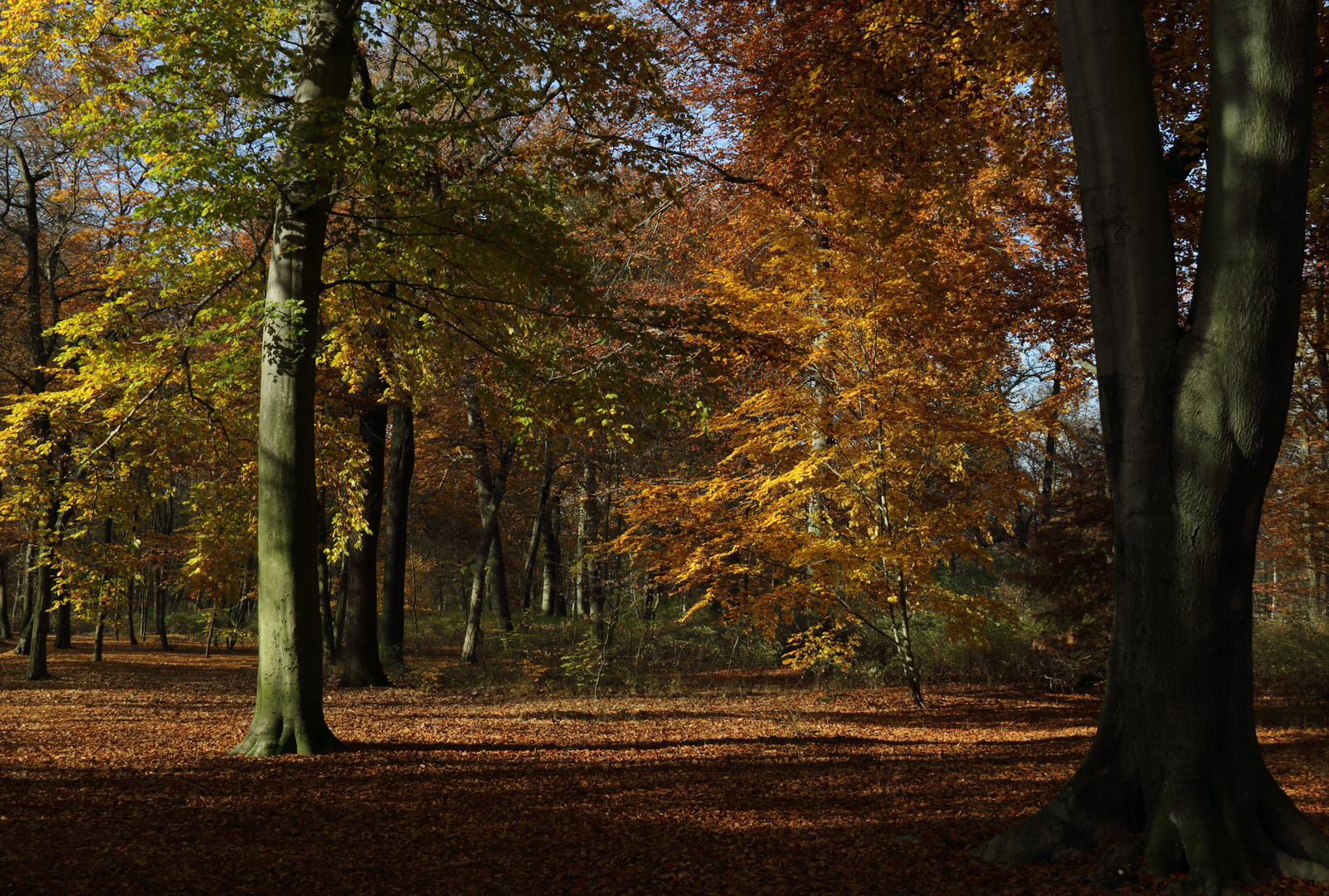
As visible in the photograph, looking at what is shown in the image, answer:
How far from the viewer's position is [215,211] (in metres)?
5.95

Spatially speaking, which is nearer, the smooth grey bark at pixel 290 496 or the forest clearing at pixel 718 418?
the forest clearing at pixel 718 418

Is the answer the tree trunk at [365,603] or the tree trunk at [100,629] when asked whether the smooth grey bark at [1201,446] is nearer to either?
the tree trunk at [365,603]

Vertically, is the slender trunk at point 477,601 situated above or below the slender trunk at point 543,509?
below

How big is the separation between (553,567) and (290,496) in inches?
770

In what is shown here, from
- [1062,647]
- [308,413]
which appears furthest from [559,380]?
[1062,647]

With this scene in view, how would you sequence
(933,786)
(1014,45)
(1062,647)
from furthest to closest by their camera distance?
(1062,647) < (1014,45) < (933,786)

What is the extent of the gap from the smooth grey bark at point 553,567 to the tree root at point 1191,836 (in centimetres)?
1857

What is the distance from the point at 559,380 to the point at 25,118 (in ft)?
40.3

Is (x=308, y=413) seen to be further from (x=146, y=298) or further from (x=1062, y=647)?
(x=1062, y=647)

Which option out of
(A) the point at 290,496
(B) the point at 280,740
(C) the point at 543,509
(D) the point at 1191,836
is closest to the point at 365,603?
(B) the point at 280,740

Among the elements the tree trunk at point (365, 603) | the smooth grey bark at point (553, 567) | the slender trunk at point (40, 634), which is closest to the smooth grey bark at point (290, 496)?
the tree trunk at point (365, 603)

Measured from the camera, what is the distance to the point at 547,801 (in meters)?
5.36

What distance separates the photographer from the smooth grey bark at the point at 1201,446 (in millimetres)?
3510

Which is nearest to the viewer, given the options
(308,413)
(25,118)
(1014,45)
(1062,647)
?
(1014,45)
